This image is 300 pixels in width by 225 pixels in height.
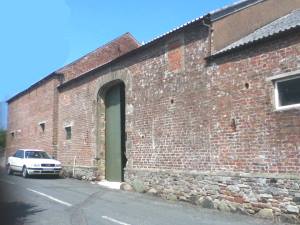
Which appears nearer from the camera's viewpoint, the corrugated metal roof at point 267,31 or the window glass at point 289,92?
the window glass at point 289,92

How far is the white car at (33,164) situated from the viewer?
23500 millimetres

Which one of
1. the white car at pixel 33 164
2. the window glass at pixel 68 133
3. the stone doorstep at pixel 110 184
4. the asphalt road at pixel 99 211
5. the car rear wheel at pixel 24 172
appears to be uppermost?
the window glass at pixel 68 133

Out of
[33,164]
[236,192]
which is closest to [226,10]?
[236,192]

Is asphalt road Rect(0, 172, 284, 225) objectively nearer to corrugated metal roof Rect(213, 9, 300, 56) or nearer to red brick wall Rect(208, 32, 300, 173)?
red brick wall Rect(208, 32, 300, 173)

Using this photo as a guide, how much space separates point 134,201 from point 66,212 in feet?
10.8

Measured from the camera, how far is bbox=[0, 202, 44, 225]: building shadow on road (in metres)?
10.6

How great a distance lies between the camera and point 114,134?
21891 millimetres

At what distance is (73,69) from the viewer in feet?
96.9

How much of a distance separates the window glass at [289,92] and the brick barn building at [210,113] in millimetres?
27

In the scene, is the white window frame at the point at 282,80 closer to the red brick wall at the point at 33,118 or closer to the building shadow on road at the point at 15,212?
the building shadow on road at the point at 15,212

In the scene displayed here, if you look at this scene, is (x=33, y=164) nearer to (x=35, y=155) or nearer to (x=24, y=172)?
(x=24, y=172)

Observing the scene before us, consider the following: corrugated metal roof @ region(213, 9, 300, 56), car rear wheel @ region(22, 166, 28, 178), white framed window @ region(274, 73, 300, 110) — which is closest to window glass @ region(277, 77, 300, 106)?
white framed window @ region(274, 73, 300, 110)

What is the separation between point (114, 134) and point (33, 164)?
4896mm

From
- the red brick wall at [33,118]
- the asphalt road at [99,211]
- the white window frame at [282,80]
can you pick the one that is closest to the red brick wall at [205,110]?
the white window frame at [282,80]
